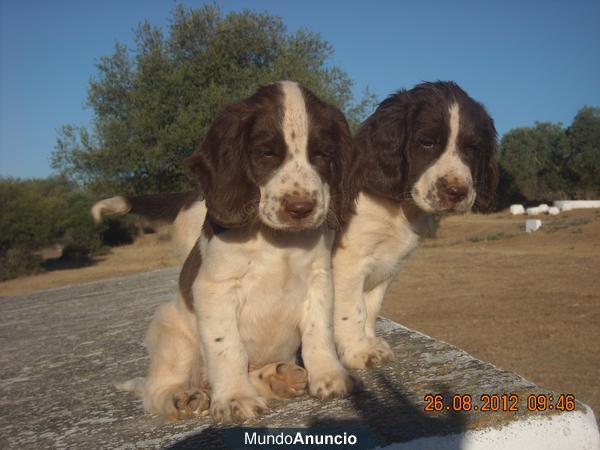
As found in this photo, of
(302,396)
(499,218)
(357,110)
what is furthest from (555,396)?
(499,218)

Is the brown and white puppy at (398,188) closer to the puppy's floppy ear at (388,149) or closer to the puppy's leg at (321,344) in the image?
the puppy's floppy ear at (388,149)

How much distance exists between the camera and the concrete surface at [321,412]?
2.02m

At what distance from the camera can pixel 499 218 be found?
1451 inches

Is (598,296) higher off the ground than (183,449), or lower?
lower

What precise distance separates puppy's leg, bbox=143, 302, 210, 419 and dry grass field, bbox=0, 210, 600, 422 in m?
3.15

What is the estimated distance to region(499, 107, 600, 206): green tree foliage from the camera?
1767 inches

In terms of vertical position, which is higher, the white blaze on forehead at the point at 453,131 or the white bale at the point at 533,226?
the white blaze on forehead at the point at 453,131

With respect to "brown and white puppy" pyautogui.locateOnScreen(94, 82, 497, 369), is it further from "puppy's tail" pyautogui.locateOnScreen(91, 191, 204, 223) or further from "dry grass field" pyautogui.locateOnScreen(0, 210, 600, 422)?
"dry grass field" pyautogui.locateOnScreen(0, 210, 600, 422)

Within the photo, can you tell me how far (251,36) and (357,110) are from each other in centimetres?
528

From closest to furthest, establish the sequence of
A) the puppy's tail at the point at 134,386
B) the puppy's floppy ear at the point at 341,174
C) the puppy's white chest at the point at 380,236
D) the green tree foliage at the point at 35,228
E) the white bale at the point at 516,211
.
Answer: the puppy's floppy ear at the point at 341,174
the puppy's tail at the point at 134,386
the puppy's white chest at the point at 380,236
the green tree foliage at the point at 35,228
the white bale at the point at 516,211

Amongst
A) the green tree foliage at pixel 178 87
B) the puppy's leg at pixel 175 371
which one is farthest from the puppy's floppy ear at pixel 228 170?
the green tree foliage at pixel 178 87

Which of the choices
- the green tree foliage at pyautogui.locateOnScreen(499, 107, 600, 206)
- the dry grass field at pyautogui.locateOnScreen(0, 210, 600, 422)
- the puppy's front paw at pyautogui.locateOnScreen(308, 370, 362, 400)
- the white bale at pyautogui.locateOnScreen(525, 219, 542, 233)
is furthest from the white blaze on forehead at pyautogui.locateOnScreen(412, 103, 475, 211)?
the green tree foliage at pyautogui.locateOnScreen(499, 107, 600, 206)

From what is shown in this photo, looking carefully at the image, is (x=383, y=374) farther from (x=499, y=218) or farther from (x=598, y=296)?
(x=499, y=218)

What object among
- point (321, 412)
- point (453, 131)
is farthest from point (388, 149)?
point (321, 412)
